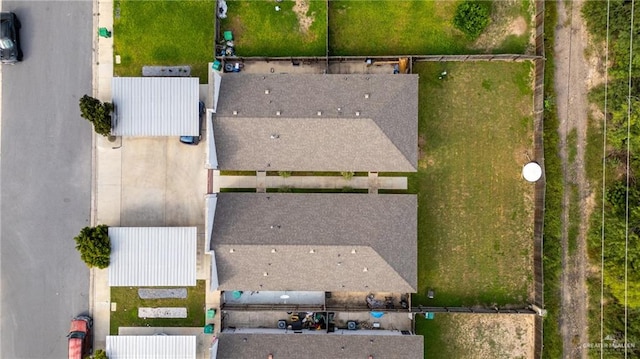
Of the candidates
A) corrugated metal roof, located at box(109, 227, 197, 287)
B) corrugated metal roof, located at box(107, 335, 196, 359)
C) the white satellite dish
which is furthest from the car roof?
the white satellite dish

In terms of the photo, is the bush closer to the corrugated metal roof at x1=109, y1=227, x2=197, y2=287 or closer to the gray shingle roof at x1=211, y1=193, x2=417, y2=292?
the gray shingle roof at x1=211, y1=193, x2=417, y2=292

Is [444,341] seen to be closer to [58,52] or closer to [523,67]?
[523,67]

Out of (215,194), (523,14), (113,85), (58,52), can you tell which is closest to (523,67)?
(523,14)

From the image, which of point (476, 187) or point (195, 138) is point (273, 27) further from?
point (476, 187)

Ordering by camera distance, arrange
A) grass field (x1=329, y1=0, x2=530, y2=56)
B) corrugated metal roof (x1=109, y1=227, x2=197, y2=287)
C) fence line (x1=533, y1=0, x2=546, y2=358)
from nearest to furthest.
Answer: corrugated metal roof (x1=109, y1=227, x2=197, y2=287) < fence line (x1=533, y1=0, x2=546, y2=358) < grass field (x1=329, y1=0, x2=530, y2=56)

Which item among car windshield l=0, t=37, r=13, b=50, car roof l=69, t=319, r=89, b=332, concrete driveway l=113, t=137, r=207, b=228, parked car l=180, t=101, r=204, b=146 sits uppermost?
car windshield l=0, t=37, r=13, b=50

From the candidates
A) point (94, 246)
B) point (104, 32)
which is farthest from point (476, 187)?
point (104, 32)

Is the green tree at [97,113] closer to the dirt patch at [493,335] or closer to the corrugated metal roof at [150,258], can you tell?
the corrugated metal roof at [150,258]
